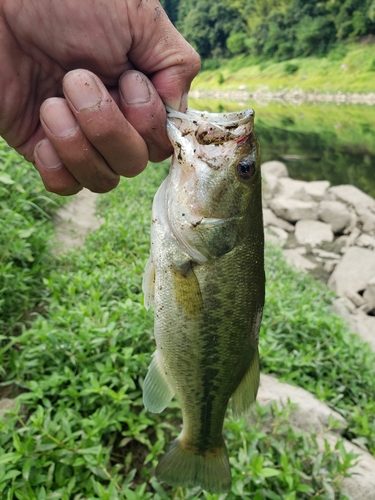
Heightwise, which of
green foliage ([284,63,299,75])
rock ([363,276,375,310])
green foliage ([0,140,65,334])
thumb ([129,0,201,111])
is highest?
thumb ([129,0,201,111])

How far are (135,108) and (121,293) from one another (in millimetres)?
2302

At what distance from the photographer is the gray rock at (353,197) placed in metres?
12.8

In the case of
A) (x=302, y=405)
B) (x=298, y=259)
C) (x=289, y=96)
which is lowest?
(x=289, y=96)

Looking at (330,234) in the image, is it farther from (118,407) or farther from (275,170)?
(118,407)

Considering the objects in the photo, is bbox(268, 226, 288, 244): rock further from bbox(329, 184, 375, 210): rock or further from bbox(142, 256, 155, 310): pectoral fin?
bbox(142, 256, 155, 310): pectoral fin

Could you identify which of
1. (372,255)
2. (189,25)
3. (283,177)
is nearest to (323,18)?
(189,25)

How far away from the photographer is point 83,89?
1.57 metres

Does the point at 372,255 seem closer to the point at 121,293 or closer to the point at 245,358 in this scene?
the point at 121,293

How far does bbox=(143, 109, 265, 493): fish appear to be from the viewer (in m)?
1.75

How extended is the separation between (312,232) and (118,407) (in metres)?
10.1

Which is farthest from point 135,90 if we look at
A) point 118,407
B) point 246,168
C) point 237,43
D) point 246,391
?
point 237,43

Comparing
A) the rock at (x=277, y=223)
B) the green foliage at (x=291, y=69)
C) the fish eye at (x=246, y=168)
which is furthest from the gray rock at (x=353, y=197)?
the green foliage at (x=291, y=69)

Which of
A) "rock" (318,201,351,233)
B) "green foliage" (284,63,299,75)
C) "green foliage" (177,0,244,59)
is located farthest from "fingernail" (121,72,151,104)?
"green foliage" (177,0,244,59)

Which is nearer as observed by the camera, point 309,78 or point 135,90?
point 135,90
